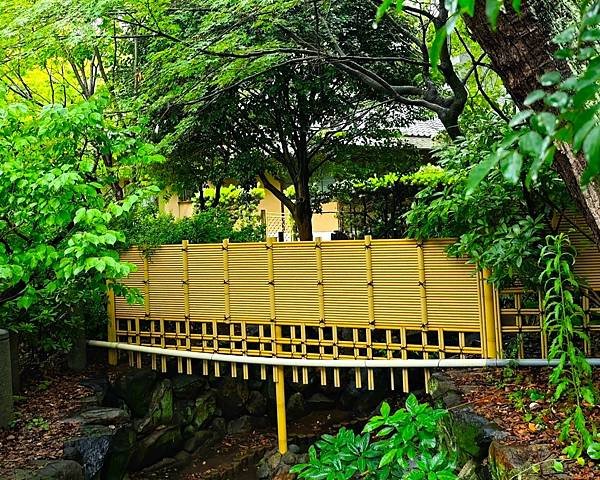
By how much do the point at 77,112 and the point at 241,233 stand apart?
4.36m

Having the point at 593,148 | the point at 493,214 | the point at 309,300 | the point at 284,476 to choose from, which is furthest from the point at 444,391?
the point at 593,148

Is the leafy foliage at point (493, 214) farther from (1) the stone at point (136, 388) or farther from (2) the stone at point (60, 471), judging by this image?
(1) the stone at point (136, 388)

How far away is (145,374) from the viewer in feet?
23.6

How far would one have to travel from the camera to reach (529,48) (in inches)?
113

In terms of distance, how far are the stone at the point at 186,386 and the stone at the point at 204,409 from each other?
0.10m

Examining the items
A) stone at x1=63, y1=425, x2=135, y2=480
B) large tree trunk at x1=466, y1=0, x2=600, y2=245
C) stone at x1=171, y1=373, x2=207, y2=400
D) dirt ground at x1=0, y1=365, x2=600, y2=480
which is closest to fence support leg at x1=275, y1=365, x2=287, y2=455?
dirt ground at x1=0, y1=365, x2=600, y2=480


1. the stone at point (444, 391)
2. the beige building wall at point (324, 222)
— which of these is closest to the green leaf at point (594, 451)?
the stone at point (444, 391)

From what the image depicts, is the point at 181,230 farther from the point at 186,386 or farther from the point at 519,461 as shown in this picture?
the point at 519,461

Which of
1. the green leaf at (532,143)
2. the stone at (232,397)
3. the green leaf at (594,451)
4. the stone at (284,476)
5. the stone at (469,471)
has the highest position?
the green leaf at (532,143)

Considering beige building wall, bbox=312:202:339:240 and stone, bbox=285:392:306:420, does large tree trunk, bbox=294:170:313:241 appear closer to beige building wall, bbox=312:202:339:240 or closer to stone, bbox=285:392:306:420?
stone, bbox=285:392:306:420

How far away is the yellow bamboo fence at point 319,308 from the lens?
5.25m

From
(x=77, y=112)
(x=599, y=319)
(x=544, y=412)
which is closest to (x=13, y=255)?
(x=77, y=112)

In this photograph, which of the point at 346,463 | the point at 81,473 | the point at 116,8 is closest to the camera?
the point at 346,463

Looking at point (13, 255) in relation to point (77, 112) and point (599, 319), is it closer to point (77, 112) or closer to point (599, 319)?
point (77, 112)
